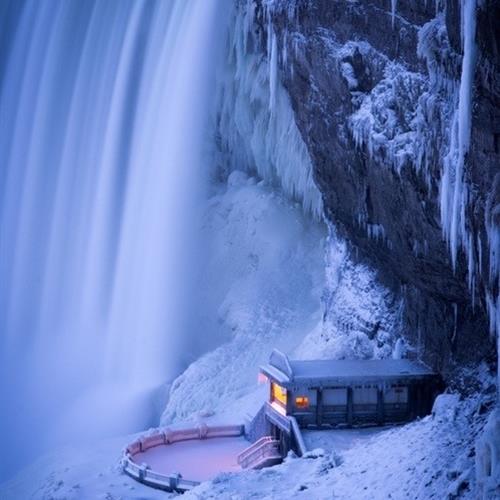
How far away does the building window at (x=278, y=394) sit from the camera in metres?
19.1

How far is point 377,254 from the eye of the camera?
21.3 metres

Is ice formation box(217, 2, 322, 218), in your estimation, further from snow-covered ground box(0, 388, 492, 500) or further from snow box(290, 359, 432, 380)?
snow-covered ground box(0, 388, 492, 500)

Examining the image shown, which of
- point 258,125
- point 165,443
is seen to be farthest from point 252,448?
point 258,125

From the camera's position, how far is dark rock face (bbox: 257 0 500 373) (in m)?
14.3

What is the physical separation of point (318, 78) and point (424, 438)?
990 centimetres

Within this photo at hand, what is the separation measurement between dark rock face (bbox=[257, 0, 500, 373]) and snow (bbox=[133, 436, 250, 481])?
5764 millimetres

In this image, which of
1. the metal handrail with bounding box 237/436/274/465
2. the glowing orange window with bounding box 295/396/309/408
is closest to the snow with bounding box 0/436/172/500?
the metal handrail with bounding box 237/436/274/465

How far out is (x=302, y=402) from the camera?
18953 mm

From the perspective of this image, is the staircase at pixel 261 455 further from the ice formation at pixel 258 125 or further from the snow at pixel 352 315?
the ice formation at pixel 258 125

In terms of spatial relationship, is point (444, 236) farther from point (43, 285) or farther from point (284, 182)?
point (43, 285)

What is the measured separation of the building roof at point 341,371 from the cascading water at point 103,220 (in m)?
9.37

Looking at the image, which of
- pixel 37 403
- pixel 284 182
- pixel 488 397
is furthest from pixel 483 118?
pixel 37 403

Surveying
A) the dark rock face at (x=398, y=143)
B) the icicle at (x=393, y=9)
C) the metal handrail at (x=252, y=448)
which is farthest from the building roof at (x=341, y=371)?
the icicle at (x=393, y=9)

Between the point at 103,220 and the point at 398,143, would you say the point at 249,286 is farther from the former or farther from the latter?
the point at 398,143
